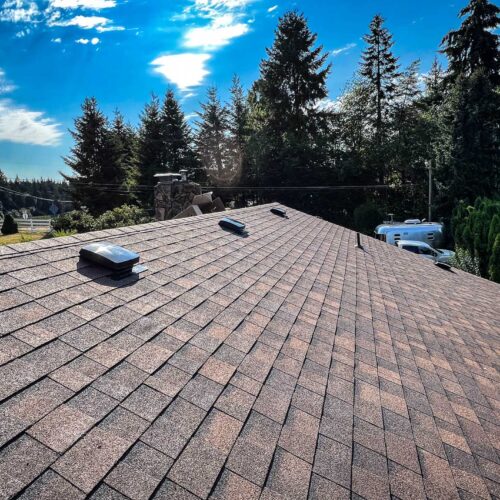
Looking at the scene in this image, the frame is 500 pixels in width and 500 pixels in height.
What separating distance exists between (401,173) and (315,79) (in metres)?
12.3

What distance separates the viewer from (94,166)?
31656 mm

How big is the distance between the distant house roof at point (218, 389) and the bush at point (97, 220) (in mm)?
17371

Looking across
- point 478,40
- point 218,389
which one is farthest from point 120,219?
point 478,40

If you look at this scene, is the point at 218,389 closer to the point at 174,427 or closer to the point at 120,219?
the point at 174,427

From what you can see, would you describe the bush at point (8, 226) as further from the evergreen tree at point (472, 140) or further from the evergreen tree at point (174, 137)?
the evergreen tree at point (472, 140)

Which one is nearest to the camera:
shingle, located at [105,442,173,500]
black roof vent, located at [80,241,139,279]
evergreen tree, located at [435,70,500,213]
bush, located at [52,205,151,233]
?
shingle, located at [105,442,173,500]

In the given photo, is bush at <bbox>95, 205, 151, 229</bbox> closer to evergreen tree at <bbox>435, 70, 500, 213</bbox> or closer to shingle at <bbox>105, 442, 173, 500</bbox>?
shingle at <bbox>105, 442, 173, 500</bbox>

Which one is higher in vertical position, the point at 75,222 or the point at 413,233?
the point at 75,222

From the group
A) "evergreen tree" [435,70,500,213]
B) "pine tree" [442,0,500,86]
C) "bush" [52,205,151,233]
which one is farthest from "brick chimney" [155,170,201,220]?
"pine tree" [442,0,500,86]

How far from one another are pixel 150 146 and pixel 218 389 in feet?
118

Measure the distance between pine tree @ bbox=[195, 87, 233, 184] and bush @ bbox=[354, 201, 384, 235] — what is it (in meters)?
15.8

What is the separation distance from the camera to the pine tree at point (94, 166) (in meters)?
30.8

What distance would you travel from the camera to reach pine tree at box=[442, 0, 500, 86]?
24.7 metres

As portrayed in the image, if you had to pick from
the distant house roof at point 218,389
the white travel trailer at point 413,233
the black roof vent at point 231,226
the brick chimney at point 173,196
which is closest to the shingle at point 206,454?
the distant house roof at point 218,389
